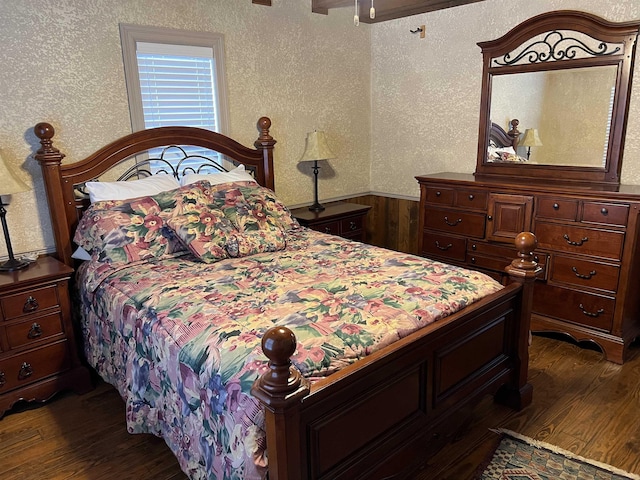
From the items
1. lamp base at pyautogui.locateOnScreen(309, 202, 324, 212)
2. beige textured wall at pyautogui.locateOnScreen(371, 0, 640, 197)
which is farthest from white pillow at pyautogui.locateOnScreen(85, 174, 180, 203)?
beige textured wall at pyautogui.locateOnScreen(371, 0, 640, 197)

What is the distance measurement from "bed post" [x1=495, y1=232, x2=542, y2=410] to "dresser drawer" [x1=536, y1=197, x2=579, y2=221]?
83 centimetres

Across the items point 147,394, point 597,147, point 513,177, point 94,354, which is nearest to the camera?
point 147,394

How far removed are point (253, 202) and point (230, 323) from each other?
1326mm

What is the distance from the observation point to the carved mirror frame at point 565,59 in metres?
2.97

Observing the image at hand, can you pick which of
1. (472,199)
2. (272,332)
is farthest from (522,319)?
(272,332)

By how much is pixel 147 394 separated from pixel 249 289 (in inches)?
24.7

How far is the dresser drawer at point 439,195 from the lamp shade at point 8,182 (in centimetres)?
270

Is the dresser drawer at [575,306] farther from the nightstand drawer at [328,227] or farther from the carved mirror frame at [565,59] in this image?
the nightstand drawer at [328,227]

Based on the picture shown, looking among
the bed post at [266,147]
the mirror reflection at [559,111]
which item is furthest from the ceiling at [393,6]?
the bed post at [266,147]

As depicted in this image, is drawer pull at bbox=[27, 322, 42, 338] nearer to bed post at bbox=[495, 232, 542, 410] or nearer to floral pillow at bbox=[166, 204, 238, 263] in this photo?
floral pillow at bbox=[166, 204, 238, 263]

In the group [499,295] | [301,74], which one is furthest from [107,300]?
[301,74]

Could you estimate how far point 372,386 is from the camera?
1599 mm

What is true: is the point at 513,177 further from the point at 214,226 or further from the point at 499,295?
the point at 214,226

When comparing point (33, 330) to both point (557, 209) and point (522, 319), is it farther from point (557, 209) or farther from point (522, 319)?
point (557, 209)
